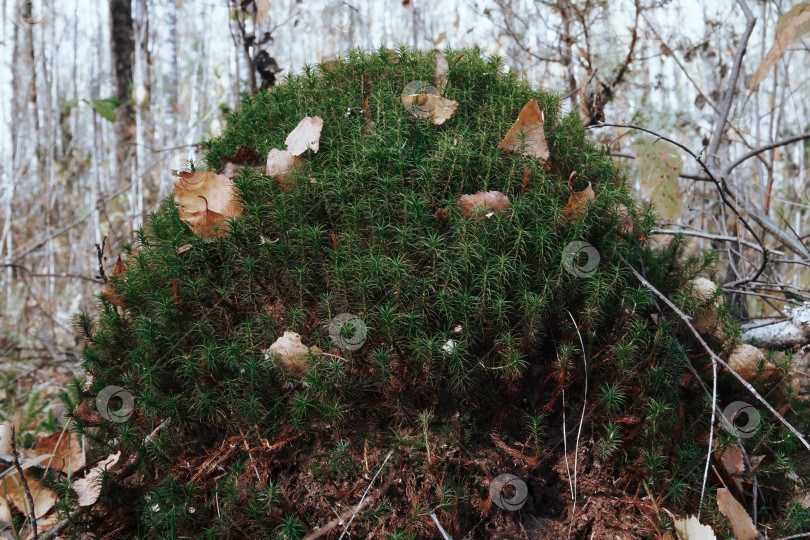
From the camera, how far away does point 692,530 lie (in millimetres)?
1555

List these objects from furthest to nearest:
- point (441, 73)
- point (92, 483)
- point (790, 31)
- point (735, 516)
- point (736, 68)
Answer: point (736, 68)
point (790, 31)
point (441, 73)
point (92, 483)
point (735, 516)

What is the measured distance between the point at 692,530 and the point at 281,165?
5.60 feet

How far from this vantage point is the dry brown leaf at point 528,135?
1.92 metres

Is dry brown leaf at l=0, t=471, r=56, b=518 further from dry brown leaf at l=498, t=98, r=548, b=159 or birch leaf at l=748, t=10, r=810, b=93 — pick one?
birch leaf at l=748, t=10, r=810, b=93

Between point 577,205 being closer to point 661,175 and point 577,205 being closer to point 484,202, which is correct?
point 484,202

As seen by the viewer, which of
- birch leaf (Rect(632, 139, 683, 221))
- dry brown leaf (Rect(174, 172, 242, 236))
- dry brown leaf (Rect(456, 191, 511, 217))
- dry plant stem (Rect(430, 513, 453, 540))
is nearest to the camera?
dry plant stem (Rect(430, 513, 453, 540))

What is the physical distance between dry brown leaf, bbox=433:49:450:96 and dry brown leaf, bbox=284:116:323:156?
0.49 m

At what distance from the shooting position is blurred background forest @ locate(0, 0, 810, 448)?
10.1 feet

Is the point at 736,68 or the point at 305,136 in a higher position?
the point at 736,68

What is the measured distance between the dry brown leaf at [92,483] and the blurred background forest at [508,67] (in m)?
1.19

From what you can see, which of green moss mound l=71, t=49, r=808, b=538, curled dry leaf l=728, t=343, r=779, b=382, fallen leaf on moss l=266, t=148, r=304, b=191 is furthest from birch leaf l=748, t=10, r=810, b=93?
fallen leaf on moss l=266, t=148, r=304, b=191

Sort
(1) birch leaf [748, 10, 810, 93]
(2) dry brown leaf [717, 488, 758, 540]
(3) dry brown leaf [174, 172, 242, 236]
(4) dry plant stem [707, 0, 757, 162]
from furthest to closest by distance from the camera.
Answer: (4) dry plant stem [707, 0, 757, 162] → (1) birch leaf [748, 10, 810, 93] → (3) dry brown leaf [174, 172, 242, 236] → (2) dry brown leaf [717, 488, 758, 540]

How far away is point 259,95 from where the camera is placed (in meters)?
2.39

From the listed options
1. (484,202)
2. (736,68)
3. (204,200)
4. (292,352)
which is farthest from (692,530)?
(736,68)
